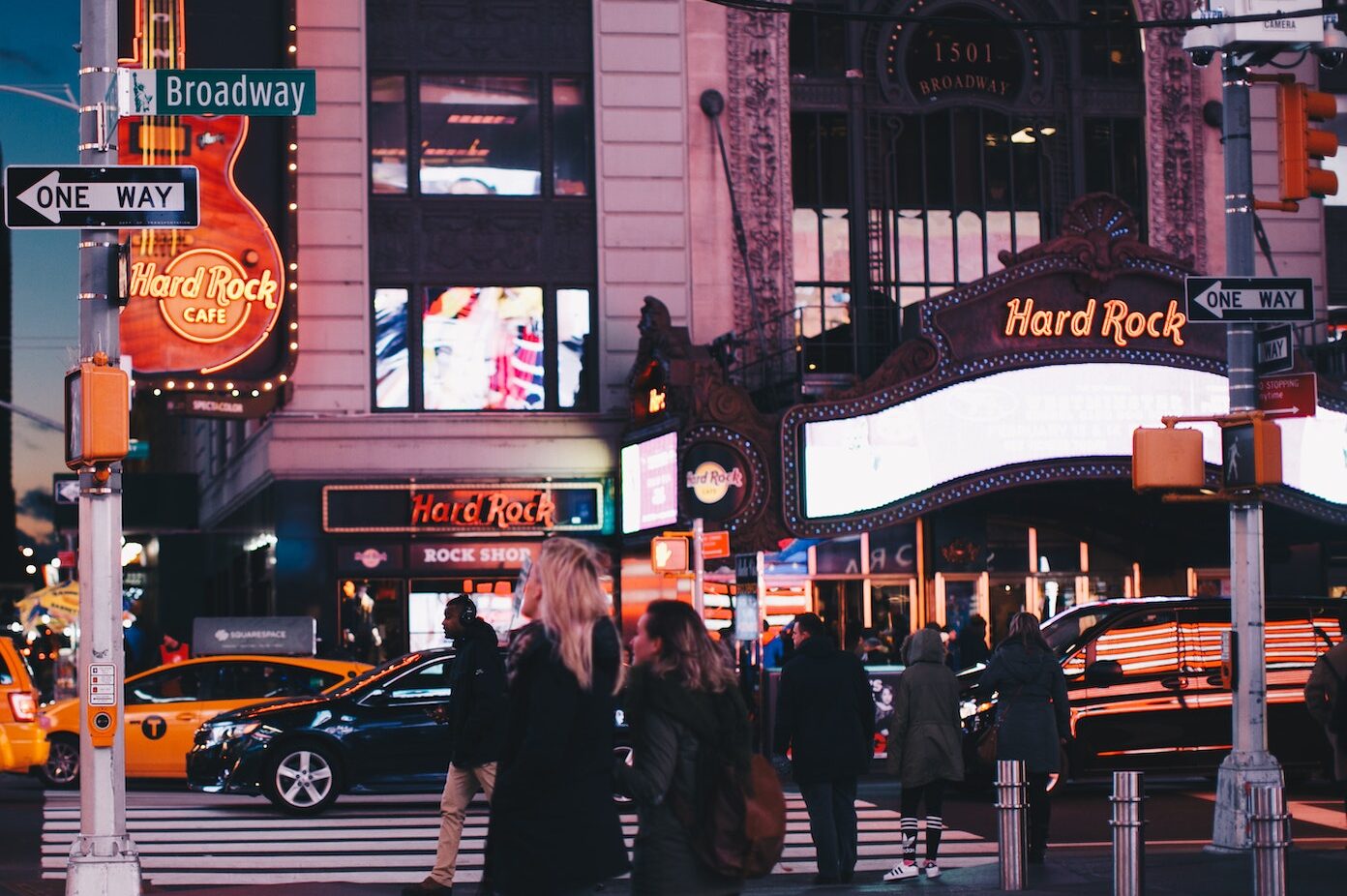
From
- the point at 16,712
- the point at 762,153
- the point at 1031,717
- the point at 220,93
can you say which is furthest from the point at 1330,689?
the point at 762,153

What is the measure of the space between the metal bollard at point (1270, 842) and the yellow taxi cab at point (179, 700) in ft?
42.3

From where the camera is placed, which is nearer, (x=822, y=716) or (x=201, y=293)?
(x=822, y=716)

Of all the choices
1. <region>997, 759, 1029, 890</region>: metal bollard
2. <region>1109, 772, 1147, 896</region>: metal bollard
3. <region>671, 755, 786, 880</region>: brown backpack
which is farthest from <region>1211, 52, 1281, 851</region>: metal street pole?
<region>671, 755, 786, 880</region>: brown backpack

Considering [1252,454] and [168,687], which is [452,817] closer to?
[1252,454]

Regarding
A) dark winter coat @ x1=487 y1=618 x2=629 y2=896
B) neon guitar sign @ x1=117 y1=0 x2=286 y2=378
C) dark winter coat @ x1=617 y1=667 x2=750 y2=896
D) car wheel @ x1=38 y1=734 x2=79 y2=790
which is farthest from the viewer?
neon guitar sign @ x1=117 y1=0 x2=286 y2=378

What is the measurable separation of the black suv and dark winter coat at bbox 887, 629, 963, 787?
19.4 ft

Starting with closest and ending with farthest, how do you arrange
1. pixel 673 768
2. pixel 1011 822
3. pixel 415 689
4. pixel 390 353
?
pixel 673 768 < pixel 1011 822 < pixel 415 689 < pixel 390 353

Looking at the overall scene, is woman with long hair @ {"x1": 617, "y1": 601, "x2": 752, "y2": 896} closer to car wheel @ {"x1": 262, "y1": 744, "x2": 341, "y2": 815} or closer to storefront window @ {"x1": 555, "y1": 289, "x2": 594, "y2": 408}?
car wheel @ {"x1": 262, "y1": 744, "x2": 341, "y2": 815}

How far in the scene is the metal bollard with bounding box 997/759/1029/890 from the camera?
13789 millimetres

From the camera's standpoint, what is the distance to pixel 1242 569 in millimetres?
15812

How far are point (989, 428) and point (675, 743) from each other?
21.5 m

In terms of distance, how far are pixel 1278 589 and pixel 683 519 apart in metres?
13.0

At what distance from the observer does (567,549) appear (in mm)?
7871

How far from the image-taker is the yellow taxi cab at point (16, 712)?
21797mm
